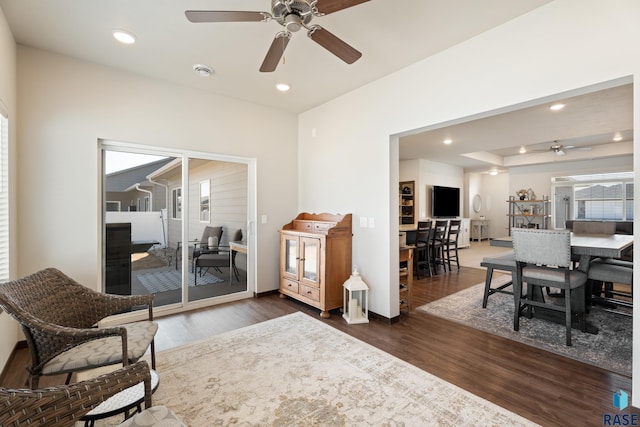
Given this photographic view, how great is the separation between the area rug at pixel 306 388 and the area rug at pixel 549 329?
134cm

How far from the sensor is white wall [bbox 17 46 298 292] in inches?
112

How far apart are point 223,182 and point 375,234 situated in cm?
230

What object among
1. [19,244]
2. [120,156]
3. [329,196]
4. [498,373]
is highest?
[120,156]

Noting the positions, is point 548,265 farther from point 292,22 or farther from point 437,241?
point 292,22

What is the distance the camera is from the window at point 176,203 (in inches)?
151

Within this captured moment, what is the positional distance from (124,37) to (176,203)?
190 centimetres

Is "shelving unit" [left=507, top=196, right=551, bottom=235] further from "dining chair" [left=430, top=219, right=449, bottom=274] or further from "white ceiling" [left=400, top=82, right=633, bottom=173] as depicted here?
"dining chair" [left=430, top=219, right=449, bottom=274]

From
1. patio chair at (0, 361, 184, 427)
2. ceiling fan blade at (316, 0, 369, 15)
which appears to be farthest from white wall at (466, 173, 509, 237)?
patio chair at (0, 361, 184, 427)

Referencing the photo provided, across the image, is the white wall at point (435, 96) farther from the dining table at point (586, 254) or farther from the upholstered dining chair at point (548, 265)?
the dining table at point (586, 254)

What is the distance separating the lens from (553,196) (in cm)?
884

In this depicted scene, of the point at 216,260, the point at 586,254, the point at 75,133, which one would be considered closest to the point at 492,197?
the point at 586,254

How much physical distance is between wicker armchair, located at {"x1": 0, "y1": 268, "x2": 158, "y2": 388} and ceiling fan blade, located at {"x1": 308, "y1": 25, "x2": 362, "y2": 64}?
2.24m

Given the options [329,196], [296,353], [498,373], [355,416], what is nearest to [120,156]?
[329,196]

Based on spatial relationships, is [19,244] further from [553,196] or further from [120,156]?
[553,196]
